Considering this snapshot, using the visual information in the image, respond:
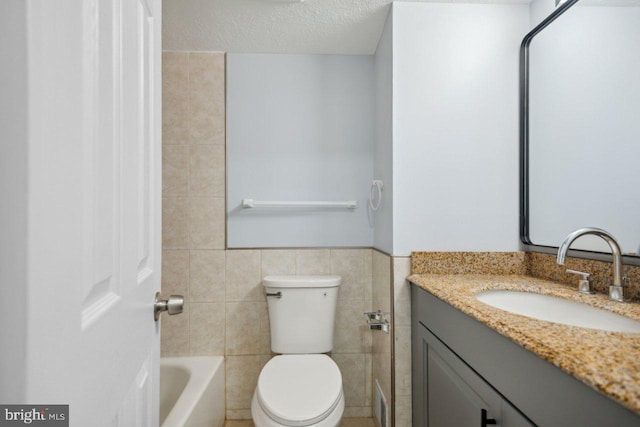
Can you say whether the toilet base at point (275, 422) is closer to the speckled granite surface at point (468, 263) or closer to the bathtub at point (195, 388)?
the bathtub at point (195, 388)

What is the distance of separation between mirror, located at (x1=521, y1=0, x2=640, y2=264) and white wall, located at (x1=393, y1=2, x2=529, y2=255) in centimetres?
9

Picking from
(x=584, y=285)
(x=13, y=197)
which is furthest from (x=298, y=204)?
(x=13, y=197)

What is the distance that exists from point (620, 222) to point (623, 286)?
202mm

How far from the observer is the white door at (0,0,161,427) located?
1.05 ft

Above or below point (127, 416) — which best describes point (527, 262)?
above

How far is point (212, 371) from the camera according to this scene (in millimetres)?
1872

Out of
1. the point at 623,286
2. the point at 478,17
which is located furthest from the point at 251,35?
the point at 623,286

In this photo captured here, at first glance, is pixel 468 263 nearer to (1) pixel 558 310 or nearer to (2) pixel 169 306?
(1) pixel 558 310

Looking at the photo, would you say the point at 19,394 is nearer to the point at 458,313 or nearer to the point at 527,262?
the point at 458,313

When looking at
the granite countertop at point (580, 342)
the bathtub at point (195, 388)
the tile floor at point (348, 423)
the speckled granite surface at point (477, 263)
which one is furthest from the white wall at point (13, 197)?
the tile floor at point (348, 423)

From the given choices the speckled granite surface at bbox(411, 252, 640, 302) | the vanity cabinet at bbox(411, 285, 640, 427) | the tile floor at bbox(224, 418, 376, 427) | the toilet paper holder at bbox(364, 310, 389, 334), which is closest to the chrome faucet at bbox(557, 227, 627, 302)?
the vanity cabinet at bbox(411, 285, 640, 427)

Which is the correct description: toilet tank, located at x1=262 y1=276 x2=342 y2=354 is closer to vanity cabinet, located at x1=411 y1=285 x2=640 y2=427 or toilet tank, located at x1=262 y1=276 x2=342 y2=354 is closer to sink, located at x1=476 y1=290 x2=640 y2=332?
vanity cabinet, located at x1=411 y1=285 x2=640 y2=427

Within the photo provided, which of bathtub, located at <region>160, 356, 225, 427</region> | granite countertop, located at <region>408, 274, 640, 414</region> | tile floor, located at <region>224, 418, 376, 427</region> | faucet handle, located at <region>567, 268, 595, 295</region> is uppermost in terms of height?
faucet handle, located at <region>567, 268, 595, 295</region>

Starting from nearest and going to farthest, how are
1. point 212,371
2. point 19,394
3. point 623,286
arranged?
point 19,394
point 623,286
point 212,371
